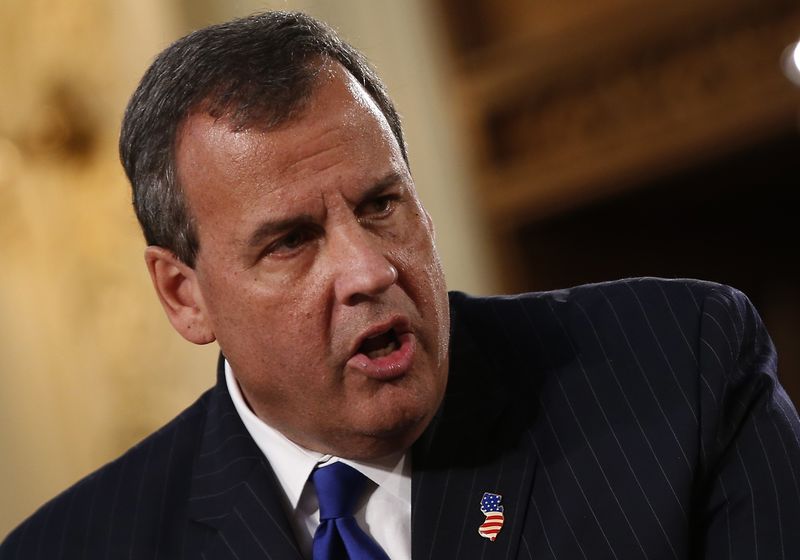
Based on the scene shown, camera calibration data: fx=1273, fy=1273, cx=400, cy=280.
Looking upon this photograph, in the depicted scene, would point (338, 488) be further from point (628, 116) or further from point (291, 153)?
point (628, 116)

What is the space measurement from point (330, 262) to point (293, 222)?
81 mm

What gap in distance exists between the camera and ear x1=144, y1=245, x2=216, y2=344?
2125 mm

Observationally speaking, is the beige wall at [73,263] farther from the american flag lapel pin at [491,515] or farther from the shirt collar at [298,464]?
the american flag lapel pin at [491,515]

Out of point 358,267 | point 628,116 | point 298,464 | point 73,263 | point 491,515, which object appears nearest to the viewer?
point 358,267

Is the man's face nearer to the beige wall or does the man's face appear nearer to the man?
the man

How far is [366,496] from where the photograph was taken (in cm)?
206

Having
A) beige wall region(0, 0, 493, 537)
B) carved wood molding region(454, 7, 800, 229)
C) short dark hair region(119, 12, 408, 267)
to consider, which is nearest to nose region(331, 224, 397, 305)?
short dark hair region(119, 12, 408, 267)

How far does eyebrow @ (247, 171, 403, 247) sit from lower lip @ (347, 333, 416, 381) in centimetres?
22

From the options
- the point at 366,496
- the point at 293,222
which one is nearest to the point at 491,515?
the point at 366,496

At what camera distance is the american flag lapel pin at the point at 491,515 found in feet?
6.41

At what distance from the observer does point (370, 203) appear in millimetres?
1948

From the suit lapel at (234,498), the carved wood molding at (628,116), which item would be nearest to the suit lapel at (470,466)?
the suit lapel at (234,498)

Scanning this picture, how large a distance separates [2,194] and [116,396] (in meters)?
0.68

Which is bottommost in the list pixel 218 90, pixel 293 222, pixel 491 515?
pixel 491 515
